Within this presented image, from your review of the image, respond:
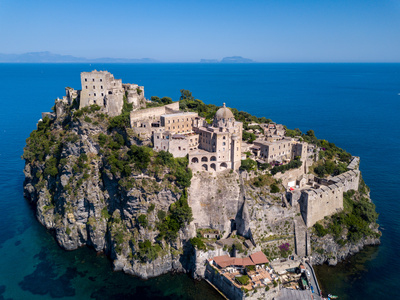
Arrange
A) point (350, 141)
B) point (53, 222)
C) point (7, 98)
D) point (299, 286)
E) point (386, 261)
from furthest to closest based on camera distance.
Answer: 1. point (7, 98)
2. point (350, 141)
3. point (53, 222)
4. point (386, 261)
5. point (299, 286)

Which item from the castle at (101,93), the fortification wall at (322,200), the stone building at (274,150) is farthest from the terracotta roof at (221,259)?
the castle at (101,93)

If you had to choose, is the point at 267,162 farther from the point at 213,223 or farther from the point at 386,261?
the point at 386,261

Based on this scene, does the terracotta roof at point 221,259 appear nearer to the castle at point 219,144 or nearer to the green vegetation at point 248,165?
the castle at point 219,144

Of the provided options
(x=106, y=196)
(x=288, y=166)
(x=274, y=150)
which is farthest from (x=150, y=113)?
(x=288, y=166)

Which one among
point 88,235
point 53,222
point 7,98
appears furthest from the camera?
point 7,98

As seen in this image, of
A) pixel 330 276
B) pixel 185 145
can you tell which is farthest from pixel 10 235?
pixel 330 276

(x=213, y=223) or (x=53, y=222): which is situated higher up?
(x=213, y=223)
